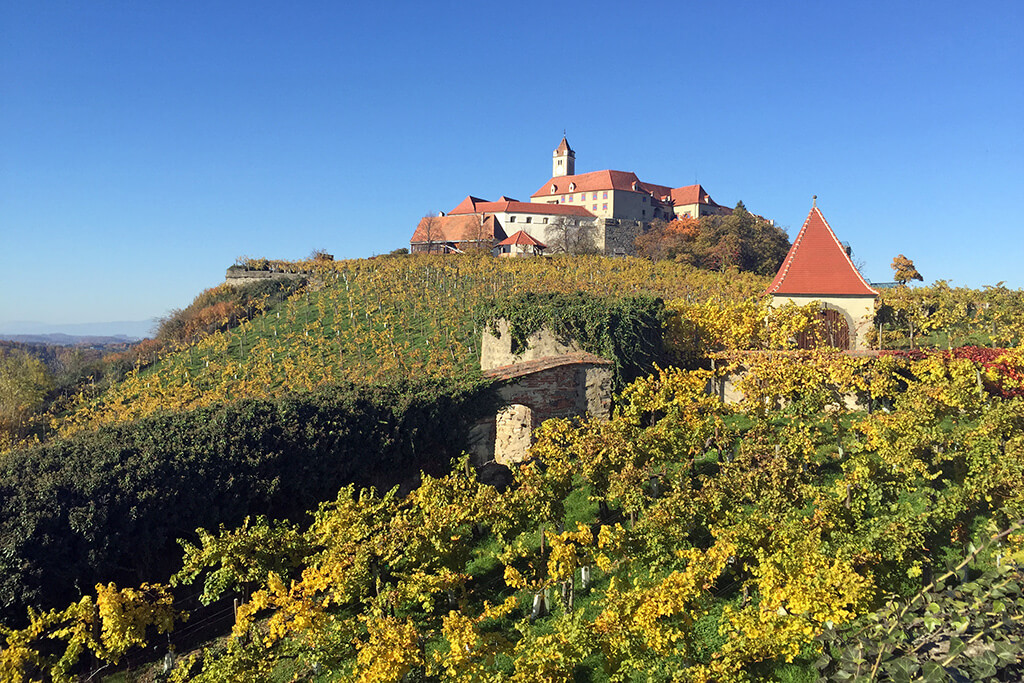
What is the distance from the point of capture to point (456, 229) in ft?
211

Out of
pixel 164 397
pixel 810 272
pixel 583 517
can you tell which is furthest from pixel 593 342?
pixel 164 397

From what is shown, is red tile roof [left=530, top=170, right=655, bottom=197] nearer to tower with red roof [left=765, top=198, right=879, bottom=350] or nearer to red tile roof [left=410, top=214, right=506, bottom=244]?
red tile roof [left=410, top=214, right=506, bottom=244]

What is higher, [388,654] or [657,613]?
[657,613]

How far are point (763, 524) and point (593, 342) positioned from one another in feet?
29.5

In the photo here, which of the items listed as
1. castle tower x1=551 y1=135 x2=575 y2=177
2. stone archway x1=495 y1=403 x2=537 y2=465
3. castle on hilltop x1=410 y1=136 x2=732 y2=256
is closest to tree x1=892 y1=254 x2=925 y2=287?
castle on hilltop x1=410 y1=136 x2=732 y2=256

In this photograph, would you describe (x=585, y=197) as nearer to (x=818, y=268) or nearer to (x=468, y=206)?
(x=468, y=206)

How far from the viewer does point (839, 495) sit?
9.09m

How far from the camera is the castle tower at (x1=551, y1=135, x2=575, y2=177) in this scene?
305ft

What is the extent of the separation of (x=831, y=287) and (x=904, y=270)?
66.9ft

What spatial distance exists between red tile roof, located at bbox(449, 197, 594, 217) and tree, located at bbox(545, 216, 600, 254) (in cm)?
118

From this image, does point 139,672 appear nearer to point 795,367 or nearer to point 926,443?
point 926,443

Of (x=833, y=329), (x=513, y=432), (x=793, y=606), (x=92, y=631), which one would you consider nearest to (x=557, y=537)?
(x=793, y=606)

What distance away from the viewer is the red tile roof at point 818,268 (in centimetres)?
2062

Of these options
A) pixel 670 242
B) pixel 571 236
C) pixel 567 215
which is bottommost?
pixel 670 242
